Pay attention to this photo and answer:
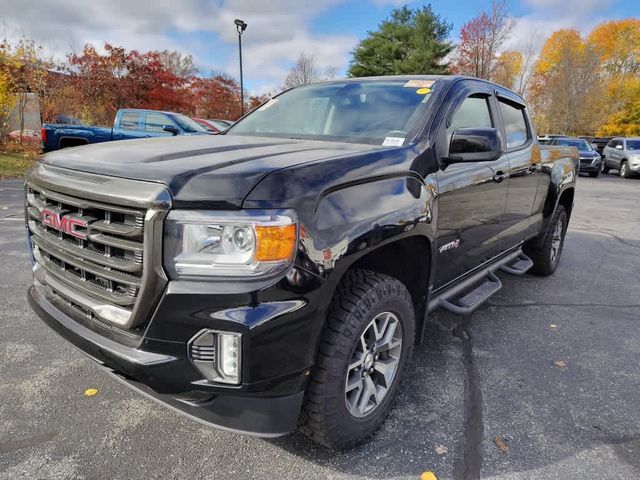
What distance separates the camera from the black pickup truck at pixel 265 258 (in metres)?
1.66

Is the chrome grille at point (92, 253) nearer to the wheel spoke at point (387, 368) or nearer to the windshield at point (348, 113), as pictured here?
the wheel spoke at point (387, 368)

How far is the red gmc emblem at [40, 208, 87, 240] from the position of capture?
1932mm

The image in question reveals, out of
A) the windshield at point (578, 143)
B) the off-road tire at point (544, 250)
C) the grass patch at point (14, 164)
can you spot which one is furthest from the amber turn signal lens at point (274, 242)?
the windshield at point (578, 143)

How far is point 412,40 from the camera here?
33.5 metres

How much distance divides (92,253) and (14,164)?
13.1 metres

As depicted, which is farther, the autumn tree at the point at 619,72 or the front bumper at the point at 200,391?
the autumn tree at the point at 619,72

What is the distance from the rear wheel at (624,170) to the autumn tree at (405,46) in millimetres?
15340

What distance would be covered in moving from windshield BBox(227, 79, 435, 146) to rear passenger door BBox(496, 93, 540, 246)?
45.1 inches

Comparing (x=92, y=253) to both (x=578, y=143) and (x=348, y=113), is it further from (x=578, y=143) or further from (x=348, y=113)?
(x=578, y=143)

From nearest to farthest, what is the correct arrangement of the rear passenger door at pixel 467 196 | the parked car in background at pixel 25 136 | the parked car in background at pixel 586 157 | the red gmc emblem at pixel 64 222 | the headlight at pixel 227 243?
the headlight at pixel 227 243
the red gmc emblem at pixel 64 222
the rear passenger door at pixel 467 196
the parked car in background at pixel 25 136
the parked car in background at pixel 586 157

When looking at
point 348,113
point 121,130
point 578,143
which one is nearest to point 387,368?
point 348,113

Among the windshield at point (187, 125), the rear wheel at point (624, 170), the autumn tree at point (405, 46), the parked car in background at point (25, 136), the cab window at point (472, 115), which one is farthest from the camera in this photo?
the autumn tree at point (405, 46)

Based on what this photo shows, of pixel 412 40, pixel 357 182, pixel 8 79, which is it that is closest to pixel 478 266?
pixel 357 182

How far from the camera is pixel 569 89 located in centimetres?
3400
